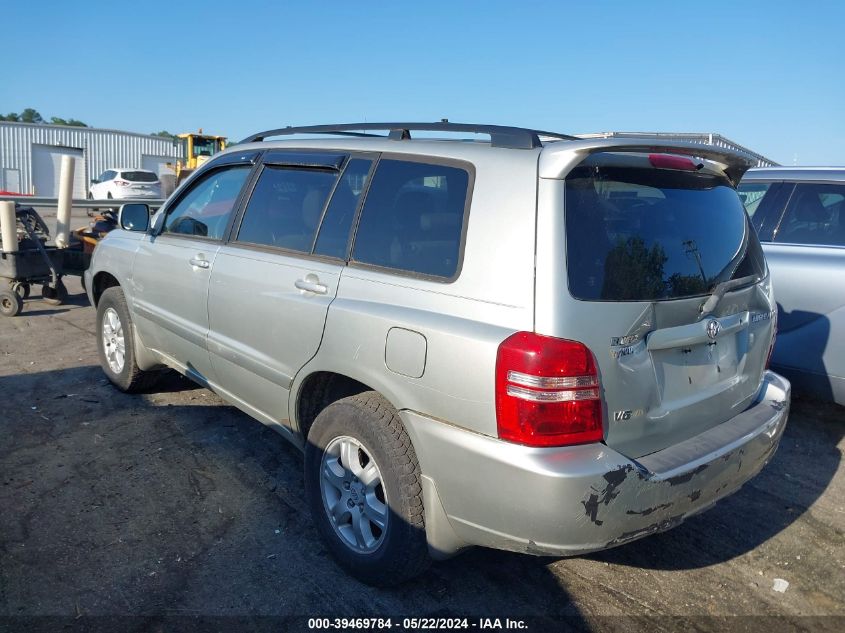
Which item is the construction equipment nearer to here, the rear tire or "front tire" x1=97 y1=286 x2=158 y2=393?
the rear tire

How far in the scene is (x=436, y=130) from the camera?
3129 millimetres

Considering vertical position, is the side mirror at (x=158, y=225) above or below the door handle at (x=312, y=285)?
above

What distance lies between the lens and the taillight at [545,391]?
7.55 ft

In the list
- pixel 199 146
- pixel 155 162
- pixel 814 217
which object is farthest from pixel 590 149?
pixel 155 162

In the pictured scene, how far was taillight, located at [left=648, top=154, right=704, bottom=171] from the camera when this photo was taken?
267cm

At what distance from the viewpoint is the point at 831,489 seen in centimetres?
417

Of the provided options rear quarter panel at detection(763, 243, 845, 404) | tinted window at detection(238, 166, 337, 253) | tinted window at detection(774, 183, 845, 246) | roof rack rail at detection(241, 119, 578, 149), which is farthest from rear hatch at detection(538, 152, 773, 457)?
tinted window at detection(774, 183, 845, 246)

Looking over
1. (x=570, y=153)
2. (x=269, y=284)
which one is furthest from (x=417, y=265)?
(x=269, y=284)

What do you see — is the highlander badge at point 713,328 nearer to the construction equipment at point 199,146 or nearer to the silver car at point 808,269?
the silver car at point 808,269

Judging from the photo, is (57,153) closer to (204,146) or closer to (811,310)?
(204,146)

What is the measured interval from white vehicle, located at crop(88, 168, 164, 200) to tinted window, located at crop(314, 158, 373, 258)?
28368mm

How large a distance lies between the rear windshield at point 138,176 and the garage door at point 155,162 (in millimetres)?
12788

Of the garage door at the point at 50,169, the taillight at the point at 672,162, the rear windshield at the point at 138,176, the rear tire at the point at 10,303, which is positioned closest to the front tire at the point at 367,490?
the taillight at the point at 672,162

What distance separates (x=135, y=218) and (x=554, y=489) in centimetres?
393
